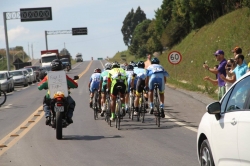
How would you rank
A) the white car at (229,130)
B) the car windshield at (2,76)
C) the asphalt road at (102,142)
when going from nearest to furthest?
the white car at (229,130) < the asphalt road at (102,142) < the car windshield at (2,76)

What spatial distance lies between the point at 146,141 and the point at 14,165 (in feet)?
11.0

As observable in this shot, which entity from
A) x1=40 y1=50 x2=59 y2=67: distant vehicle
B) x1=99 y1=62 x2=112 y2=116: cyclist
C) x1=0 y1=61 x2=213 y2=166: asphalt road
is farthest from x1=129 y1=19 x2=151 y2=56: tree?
x1=0 y1=61 x2=213 y2=166: asphalt road

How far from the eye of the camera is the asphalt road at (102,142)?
1084cm

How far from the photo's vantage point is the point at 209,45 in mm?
45750

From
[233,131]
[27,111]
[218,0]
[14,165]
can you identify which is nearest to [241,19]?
[218,0]

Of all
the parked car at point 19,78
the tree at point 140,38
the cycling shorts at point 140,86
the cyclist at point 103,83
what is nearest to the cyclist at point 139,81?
the cycling shorts at point 140,86

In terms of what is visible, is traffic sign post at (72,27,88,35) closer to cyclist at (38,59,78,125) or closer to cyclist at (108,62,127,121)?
cyclist at (108,62,127,121)

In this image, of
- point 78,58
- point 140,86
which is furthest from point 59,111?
point 78,58

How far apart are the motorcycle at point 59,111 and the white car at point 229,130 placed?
605cm

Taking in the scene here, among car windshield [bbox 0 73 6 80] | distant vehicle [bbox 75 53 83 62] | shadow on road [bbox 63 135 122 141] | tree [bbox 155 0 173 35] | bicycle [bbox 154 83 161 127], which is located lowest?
distant vehicle [bbox 75 53 83 62]

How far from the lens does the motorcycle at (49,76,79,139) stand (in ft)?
45.8

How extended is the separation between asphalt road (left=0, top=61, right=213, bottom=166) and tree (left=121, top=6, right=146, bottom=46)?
137 metres

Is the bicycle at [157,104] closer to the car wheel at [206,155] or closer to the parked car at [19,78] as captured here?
the car wheel at [206,155]

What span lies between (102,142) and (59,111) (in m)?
1.31
